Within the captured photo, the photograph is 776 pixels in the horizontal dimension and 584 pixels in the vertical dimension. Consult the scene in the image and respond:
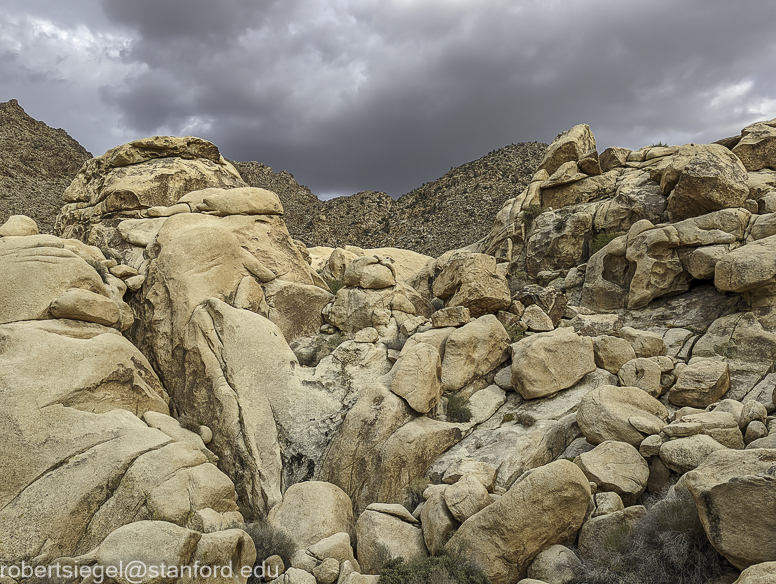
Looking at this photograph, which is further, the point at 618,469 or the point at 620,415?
the point at 620,415

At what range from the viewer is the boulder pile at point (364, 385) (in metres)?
9.54

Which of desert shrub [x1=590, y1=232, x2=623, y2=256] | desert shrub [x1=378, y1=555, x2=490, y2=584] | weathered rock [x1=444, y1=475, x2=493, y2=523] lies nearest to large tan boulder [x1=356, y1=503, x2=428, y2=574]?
desert shrub [x1=378, y1=555, x2=490, y2=584]

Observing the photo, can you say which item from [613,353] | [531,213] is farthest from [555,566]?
[531,213]

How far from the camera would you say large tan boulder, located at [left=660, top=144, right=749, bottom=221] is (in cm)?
1961

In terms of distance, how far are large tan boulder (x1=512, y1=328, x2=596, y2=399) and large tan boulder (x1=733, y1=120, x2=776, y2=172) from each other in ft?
50.6

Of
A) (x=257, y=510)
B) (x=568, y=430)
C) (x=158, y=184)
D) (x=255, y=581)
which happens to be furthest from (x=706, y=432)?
(x=158, y=184)

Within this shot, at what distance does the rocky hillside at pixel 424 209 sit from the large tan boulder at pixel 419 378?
1371 inches

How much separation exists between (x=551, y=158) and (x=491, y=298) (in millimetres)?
17154

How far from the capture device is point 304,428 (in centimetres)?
1459

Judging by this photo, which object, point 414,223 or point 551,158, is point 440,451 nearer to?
point 551,158

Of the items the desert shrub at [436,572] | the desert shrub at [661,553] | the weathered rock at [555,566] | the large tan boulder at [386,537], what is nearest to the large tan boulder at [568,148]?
the desert shrub at [661,553]

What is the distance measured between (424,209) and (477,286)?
138 ft

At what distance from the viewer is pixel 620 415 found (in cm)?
1166

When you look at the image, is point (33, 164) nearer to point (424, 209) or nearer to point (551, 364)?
point (424, 209)
